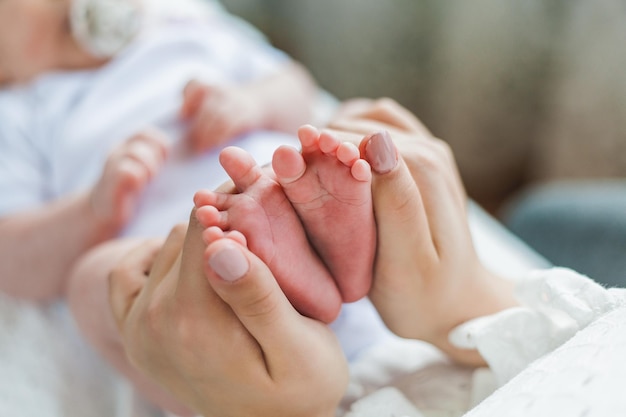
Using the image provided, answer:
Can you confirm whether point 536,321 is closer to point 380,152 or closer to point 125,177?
point 380,152

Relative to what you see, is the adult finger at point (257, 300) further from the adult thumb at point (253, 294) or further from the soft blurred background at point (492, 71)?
the soft blurred background at point (492, 71)

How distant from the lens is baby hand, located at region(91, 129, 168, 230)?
0.80 m

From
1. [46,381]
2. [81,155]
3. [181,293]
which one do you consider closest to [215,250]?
[181,293]

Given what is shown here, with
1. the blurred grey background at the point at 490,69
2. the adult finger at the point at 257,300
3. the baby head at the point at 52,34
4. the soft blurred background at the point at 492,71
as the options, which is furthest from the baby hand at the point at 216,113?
the blurred grey background at the point at 490,69

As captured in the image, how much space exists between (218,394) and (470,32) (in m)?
1.39

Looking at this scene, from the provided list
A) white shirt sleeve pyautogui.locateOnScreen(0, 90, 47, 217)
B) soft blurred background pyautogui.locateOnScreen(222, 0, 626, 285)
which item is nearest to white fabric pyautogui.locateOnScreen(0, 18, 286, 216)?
white shirt sleeve pyautogui.locateOnScreen(0, 90, 47, 217)

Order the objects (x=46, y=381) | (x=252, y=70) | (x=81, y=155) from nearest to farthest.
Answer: (x=46, y=381) < (x=81, y=155) < (x=252, y=70)

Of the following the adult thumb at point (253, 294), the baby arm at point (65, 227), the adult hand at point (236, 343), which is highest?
the adult thumb at point (253, 294)

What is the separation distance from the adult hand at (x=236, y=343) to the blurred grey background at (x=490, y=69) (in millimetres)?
1220

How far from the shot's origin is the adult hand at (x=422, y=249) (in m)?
0.52

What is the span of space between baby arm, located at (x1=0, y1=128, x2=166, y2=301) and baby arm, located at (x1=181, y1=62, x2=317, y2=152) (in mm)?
70

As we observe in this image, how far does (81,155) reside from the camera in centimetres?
95

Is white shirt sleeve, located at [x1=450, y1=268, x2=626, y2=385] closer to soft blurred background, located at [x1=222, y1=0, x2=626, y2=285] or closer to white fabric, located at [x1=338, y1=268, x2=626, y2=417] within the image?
white fabric, located at [x1=338, y1=268, x2=626, y2=417]

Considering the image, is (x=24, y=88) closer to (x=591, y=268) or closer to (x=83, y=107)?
(x=83, y=107)
